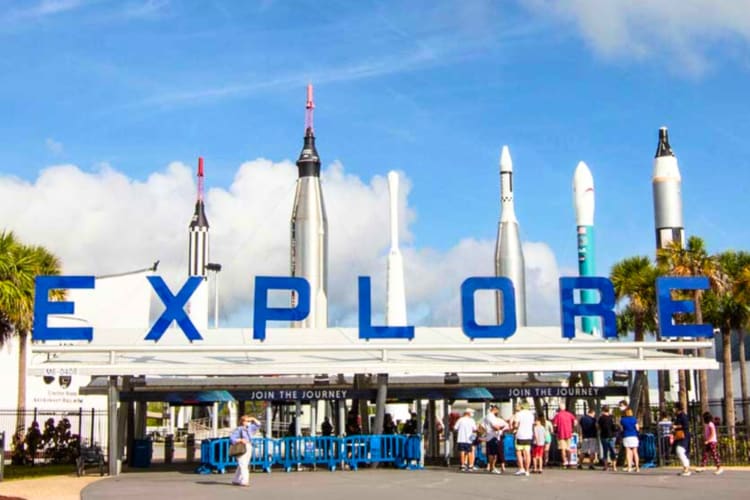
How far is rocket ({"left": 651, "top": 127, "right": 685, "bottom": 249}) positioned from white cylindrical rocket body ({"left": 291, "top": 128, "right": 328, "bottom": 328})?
2323cm

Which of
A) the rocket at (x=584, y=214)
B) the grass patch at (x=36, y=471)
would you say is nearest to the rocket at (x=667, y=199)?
the rocket at (x=584, y=214)

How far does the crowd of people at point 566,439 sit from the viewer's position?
22484mm

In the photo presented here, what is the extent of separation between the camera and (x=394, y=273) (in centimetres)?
6594

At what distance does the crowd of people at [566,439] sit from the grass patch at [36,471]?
10.6 m

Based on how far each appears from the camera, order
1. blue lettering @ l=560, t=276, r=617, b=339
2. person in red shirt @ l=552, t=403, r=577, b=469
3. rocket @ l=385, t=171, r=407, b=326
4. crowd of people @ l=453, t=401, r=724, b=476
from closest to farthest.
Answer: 1. crowd of people @ l=453, t=401, r=724, b=476
2. person in red shirt @ l=552, t=403, r=577, b=469
3. blue lettering @ l=560, t=276, r=617, b=339
4. rocket @ l=385, t=171, r=407, b=326

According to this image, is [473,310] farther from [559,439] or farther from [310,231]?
[310,231]

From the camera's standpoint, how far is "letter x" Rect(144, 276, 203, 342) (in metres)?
27.5

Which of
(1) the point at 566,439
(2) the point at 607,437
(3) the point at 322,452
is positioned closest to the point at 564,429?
(1) the point at 566,439

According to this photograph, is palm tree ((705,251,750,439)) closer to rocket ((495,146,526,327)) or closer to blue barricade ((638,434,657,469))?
blue barricade ((638,434,657,469))

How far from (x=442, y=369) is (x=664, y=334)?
22.0 feet

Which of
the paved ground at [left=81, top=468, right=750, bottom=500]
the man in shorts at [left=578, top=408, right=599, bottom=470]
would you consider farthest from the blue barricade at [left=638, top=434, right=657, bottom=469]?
the paved ground at [left=81, top=468, right=750, bottom=500]

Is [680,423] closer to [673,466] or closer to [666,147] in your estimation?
[673,466]

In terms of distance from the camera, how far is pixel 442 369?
81.5ft

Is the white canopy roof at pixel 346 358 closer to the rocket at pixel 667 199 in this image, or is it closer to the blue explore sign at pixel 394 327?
the blue explore sign at pixel 394 327
